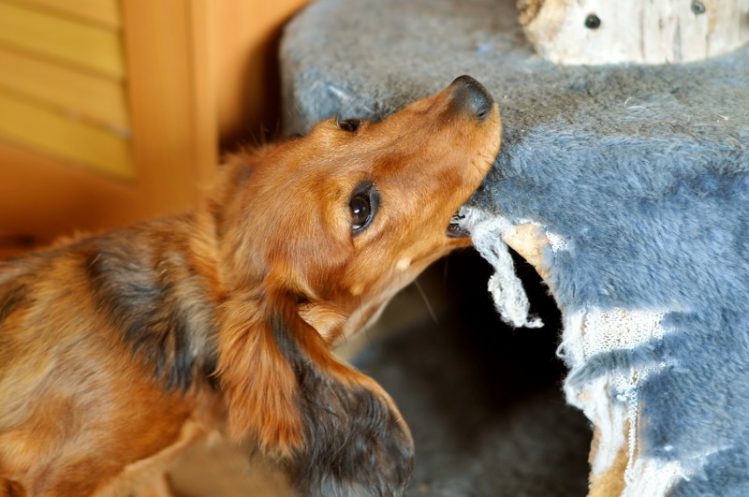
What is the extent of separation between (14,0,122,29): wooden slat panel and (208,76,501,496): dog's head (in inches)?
31.5

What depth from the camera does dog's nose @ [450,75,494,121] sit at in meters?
1.40

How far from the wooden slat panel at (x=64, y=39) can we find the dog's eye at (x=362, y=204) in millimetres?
1016

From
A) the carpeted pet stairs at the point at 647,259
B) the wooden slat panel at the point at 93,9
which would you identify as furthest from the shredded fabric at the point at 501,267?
the wooden slat panel at the point at 93,9

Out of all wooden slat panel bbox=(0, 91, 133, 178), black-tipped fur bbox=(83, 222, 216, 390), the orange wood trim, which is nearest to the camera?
black-tipped fur bbox=(83, 222, 216, 390)

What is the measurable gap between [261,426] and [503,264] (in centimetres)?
47

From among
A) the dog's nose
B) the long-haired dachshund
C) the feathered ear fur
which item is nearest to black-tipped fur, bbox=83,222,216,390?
the long-haired dachshund

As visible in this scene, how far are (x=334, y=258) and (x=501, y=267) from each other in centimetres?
Answer: 27

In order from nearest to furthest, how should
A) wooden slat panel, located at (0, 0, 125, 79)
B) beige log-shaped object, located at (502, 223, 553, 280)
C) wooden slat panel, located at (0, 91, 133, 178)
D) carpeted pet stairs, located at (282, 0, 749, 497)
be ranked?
carpeted pet stairs, located at (282, 0, 749, 497) → beige log-shaped object, located at (502, 223, 553, 280) → wooden slat panel, located at (0, 0, 125, 79) → wooden slat panel, located at (0, 91, 133, 178)

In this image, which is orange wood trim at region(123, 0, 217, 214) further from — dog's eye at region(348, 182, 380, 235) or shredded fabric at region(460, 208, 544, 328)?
shredded fabric at region(460, 208, 544, 328)

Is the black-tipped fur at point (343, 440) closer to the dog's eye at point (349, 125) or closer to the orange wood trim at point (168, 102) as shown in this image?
the dog's eye at point (349, 125)

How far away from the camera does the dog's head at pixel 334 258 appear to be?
1318mm

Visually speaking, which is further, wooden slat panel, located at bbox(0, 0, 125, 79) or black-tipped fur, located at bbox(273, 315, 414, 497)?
wooden slat panel, located at bbox(0, 0, 125, 79)

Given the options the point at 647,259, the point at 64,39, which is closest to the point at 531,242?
the point at 647,259

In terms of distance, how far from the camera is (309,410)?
4.31ft
